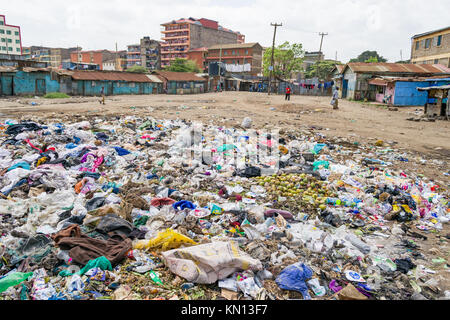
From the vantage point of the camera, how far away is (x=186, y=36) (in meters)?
63.0

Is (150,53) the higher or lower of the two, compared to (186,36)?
lower

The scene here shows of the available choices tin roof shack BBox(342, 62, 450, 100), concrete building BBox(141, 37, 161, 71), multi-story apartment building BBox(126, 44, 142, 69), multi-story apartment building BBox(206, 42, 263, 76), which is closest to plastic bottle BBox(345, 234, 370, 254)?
tin roof shack BBox(342, 62, 450, 100)

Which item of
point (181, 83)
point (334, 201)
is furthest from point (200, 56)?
point (334, 201)

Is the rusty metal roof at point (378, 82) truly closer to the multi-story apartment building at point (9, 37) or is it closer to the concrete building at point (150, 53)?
the concrete building at point (150, 53)

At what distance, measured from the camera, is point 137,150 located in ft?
25.4

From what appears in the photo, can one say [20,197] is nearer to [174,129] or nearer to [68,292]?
[68,292]

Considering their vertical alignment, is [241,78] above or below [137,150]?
above

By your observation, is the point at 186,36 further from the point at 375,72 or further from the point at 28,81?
the point at 375,72

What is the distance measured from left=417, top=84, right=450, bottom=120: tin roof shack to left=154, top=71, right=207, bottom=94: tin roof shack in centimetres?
2503

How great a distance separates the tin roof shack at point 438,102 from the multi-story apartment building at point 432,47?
51.7ft

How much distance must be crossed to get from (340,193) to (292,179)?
86 cm

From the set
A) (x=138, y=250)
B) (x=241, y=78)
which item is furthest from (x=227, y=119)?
(x=241, y=78)

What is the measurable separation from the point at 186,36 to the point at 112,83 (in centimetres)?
3842

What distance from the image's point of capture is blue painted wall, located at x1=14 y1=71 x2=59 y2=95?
2359 cm
